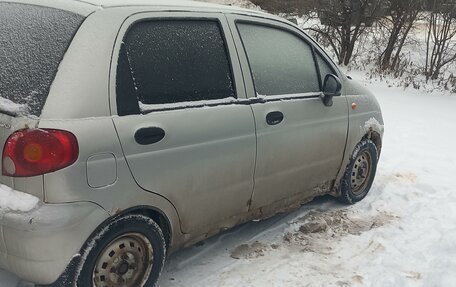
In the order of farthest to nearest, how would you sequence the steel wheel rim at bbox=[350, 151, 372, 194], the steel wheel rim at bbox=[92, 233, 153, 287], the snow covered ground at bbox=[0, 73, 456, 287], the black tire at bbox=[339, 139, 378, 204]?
1. the steel wheel rim at bbox=[350, 151, 372, 194]
2. the black tire at bbox=[339, 139, 378, 204]
3. the snow covered ground at bbox=[0, 73, 456, 287]
4. the steel wheel rim at bbox=[92, 233, 153, 287]

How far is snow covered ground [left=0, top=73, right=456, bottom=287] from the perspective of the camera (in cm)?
357

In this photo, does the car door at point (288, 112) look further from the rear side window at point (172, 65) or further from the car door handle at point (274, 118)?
the rear side window at point (172, 65)

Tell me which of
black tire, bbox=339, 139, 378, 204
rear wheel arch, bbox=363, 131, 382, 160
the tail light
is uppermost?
the tail light

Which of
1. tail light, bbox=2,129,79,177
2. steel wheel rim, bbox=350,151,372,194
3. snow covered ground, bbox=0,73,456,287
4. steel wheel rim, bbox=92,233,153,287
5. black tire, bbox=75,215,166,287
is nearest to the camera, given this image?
tail light, bbox=2,129,79,177

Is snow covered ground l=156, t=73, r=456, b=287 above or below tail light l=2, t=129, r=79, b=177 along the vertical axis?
below

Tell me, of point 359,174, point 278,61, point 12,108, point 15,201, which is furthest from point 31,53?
point 359,174

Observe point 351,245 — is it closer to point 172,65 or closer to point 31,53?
point 172,65

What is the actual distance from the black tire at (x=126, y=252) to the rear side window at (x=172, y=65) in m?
0.63

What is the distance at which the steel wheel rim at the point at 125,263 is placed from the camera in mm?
2777

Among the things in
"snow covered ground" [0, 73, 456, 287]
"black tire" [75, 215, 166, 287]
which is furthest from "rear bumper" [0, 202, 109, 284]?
"snow covered ground" [0, 73, 456, 287]

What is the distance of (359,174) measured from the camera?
5.05 meters

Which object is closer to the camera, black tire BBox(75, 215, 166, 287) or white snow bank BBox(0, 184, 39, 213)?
white snow bank BBox(0, 184, 39, 213)

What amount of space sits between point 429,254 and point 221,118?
2.10 meters

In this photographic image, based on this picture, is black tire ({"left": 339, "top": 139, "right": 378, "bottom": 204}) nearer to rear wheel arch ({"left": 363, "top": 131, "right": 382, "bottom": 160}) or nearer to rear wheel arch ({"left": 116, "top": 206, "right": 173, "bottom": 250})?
rear wheel arch ({"left": 363, "top": 131, "right": 382, "bottom": 160})
